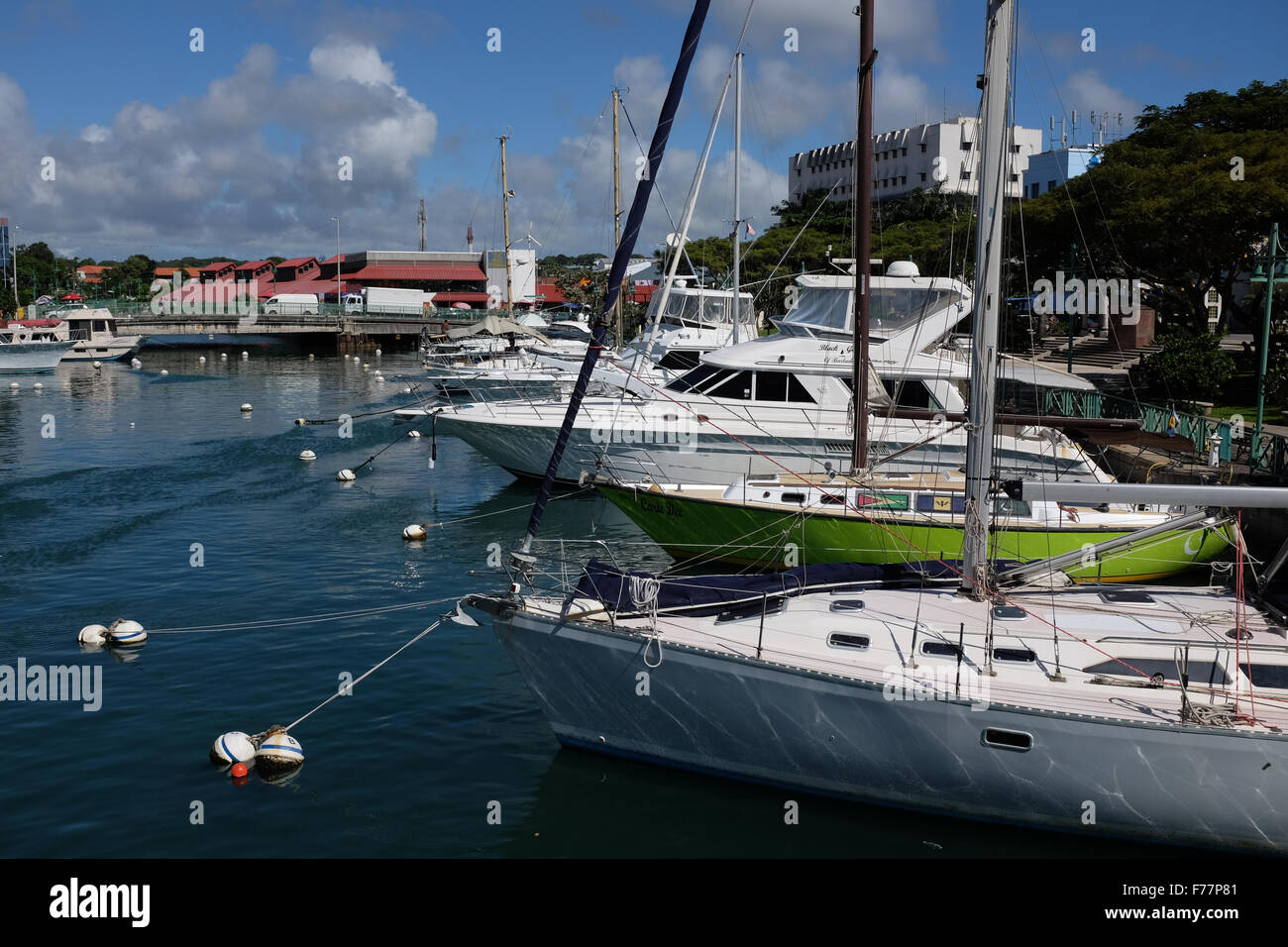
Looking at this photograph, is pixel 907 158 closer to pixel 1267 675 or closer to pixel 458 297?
pixel 458 297

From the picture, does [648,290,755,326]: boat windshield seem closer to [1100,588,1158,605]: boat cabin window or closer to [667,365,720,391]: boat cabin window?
[667,365,720,391]: boat cabin window

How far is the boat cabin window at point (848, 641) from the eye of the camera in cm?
1096

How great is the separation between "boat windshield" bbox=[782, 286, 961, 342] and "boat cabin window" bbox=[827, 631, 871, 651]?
45.3 ft

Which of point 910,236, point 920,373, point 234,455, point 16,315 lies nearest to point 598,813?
point 920,373

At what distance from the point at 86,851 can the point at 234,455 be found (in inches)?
936

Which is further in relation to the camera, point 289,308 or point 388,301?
point 388,301

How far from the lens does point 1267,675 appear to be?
407 inches

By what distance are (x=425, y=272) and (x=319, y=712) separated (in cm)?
9835

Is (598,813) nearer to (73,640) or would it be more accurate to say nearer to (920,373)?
(73,640)

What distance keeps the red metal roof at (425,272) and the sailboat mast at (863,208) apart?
92690 millimetres

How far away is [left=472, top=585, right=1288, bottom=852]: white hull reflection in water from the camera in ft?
31.6
